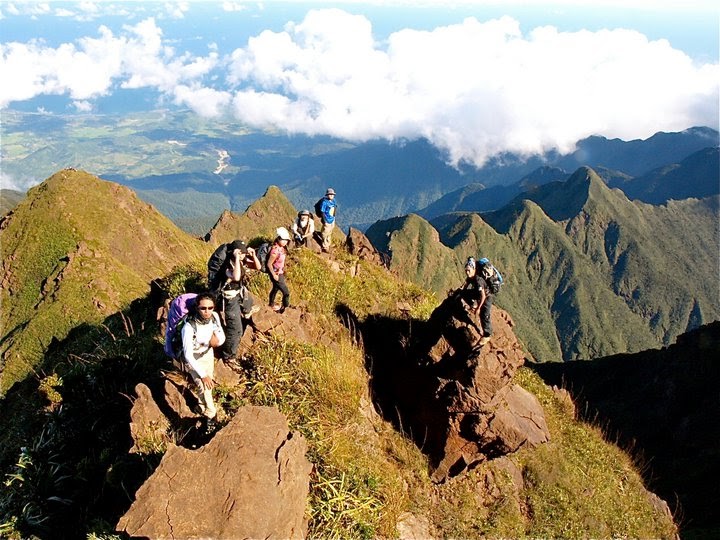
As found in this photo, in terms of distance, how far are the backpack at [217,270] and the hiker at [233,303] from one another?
0.10 meters

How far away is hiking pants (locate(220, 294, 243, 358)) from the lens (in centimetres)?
894

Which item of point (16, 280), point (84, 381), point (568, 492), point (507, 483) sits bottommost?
point (16, 280)

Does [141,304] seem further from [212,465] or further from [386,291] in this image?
[212,465]

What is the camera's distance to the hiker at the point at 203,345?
7910 millimetres

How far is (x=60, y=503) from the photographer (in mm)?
7566

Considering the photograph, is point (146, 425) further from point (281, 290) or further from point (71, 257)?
point (71, 257)

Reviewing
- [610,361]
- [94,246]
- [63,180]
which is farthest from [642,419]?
[63,180]

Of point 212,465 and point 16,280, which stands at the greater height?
point 212,465

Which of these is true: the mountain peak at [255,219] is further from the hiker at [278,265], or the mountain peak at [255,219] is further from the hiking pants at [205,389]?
the hiking pants at [205,389]

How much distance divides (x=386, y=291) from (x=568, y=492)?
806cm

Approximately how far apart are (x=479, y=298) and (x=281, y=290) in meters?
5.36

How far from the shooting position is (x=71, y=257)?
62.9 meters

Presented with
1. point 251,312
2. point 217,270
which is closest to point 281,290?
point 217,270

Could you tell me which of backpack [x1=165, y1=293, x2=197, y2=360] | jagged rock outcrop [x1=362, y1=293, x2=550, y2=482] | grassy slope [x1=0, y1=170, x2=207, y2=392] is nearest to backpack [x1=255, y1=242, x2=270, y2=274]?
backpack [x1=165, y1=293, x2=197, y2=360]
